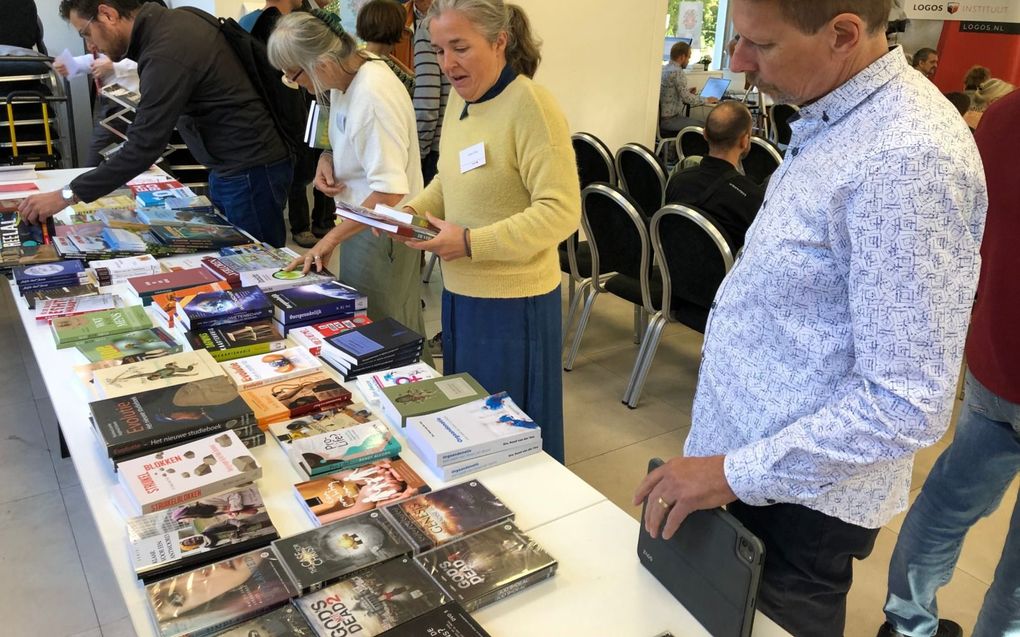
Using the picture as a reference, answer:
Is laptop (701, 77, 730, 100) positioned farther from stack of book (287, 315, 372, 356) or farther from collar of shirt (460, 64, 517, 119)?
stack of book (287, 315, 372, 356)

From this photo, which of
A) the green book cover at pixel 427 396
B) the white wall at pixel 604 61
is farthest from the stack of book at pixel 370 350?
the white wall at pixel 604 61

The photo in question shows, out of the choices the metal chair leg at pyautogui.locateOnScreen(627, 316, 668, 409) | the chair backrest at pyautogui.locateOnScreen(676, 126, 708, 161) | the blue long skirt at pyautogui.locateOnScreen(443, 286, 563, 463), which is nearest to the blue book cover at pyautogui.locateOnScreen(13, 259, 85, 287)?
the blue long skirt at pyautogui.locateOnScreen(443, 286, 563, 463)

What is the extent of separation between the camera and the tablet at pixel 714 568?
3.03 ft

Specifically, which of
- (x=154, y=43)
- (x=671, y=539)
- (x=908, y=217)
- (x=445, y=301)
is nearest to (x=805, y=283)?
(x=908, y=217)

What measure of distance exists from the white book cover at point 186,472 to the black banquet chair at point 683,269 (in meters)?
1.86

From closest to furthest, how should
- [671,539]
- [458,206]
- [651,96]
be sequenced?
[671,539] → [458,206] → [651,96]

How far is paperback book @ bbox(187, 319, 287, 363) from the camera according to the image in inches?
71.4

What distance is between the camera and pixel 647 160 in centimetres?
430

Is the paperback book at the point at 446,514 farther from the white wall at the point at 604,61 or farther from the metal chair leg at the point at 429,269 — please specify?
the white wall at the point at 604,61

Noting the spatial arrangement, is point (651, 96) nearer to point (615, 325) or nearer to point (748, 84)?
point (615, 325)

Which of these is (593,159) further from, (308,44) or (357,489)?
(357,489)

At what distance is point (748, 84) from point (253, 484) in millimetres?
988

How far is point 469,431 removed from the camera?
1.43 m

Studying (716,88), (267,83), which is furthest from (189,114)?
(716,88)
